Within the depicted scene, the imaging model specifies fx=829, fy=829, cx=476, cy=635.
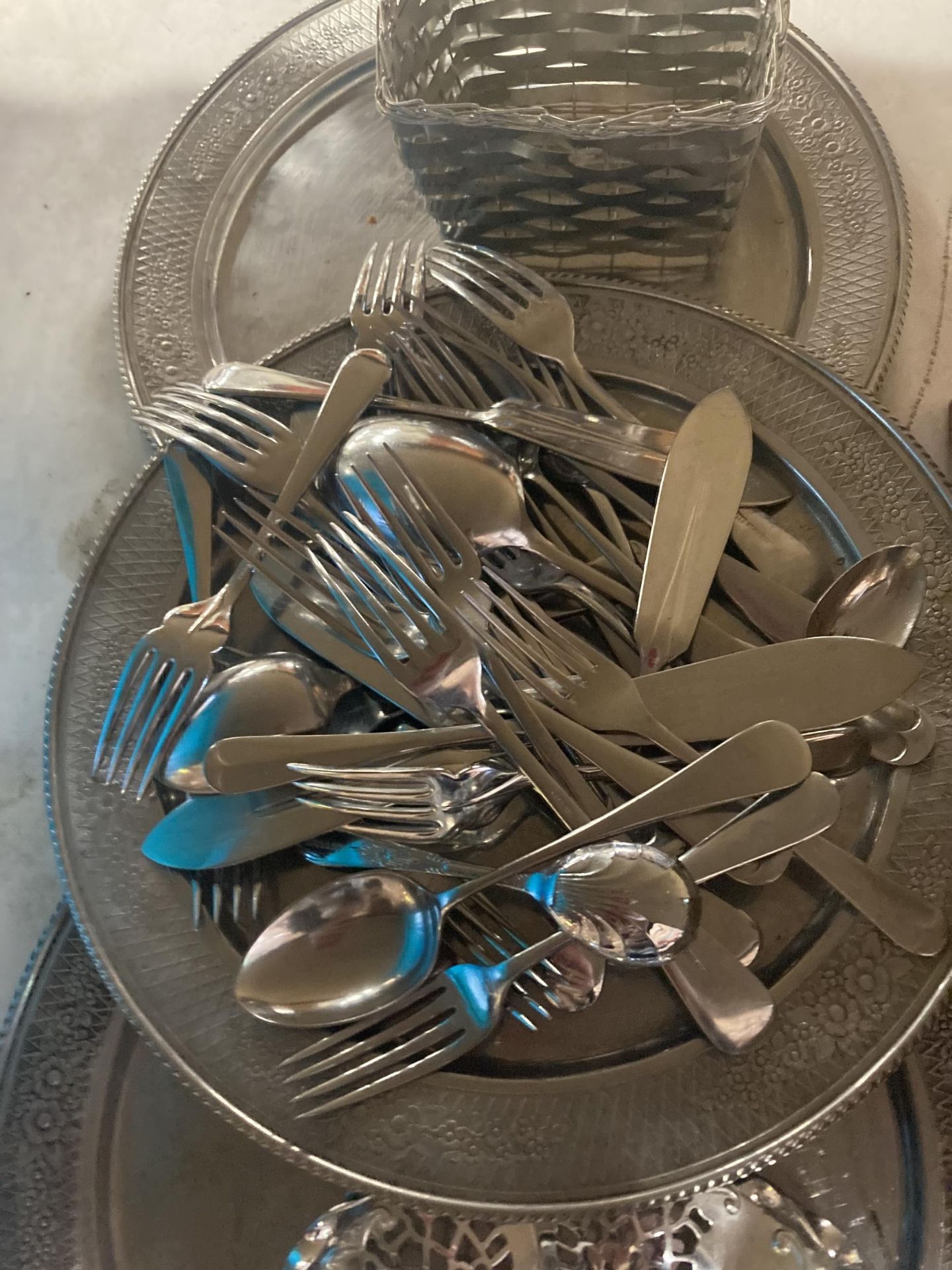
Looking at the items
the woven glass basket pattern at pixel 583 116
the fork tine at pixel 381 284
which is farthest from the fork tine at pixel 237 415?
the woven glass basket pattern at pixel 583 116

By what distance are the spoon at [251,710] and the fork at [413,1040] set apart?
0.50 ft

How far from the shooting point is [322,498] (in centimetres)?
51

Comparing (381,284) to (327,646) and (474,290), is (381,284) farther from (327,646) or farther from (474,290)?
(327,646)

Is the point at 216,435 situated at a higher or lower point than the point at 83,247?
lower

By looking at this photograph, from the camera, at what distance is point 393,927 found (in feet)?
1.46

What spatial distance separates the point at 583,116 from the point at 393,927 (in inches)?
22.6

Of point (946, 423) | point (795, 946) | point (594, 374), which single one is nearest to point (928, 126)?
point (946, 423)

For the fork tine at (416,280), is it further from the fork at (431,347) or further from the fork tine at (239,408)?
the fork tine at (239,408)

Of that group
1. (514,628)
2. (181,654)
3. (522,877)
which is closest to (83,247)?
(181,654)

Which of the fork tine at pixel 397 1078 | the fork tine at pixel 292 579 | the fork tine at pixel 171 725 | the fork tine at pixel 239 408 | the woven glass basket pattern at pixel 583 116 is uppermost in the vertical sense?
the woven glass basket pattern at pixel 583 116

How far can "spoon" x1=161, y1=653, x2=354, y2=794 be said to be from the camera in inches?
18.4

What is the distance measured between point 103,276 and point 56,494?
0.66 ft

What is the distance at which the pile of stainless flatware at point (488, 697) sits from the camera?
425mm

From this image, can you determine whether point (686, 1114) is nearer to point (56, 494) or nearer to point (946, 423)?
point (946, 423)
